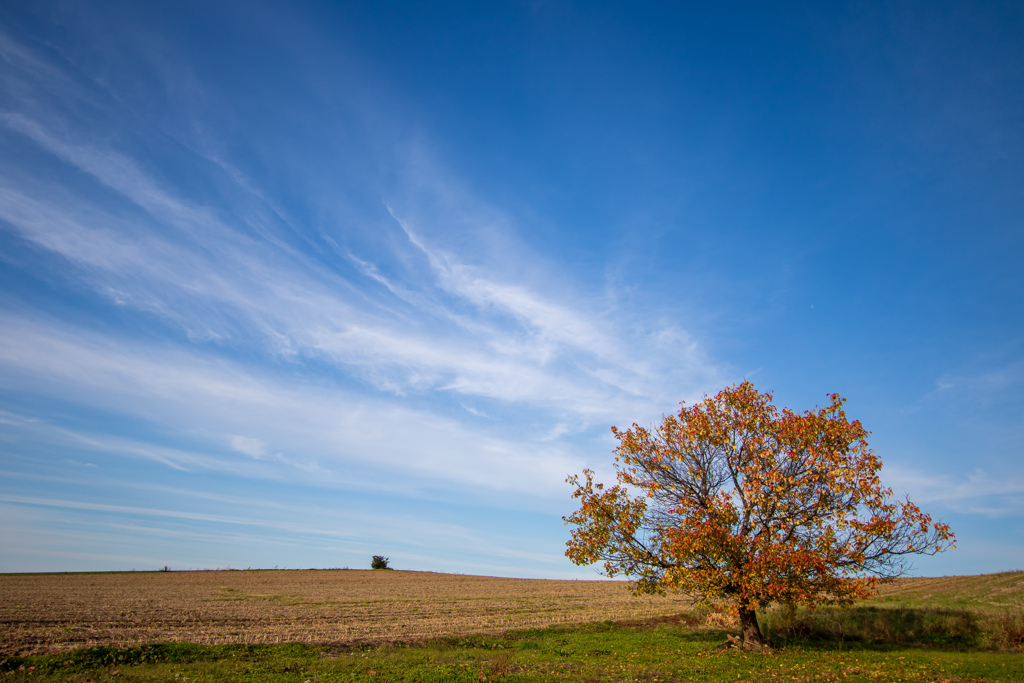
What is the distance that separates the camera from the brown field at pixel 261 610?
24625 mm

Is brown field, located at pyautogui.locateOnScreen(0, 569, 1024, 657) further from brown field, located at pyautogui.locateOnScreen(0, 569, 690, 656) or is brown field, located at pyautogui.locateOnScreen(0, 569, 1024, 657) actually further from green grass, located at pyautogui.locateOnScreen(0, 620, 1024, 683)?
green grass, located at pyautogui.locateOnScreen(0, 620, 1024, 683)

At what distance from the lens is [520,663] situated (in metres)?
20.1

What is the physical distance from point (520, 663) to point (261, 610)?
24680 mm

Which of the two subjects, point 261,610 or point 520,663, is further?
point 261,610

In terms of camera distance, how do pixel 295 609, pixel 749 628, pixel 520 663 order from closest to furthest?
pixel 520 663, pixel 749 628, pixel 295 609

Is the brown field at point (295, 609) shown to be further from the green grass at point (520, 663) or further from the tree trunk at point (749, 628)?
the tree trunk at point (749, 628)

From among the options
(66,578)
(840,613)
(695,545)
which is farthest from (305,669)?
(66,578)

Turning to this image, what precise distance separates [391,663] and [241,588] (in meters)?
44.7

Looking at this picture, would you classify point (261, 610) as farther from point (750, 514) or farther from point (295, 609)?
point (750, 514)

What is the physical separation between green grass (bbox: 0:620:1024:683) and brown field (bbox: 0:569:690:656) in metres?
2.74

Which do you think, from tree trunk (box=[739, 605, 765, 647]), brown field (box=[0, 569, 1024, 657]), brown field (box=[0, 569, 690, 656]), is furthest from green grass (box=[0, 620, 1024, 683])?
brown field (box=[0, 569, 690, 656])

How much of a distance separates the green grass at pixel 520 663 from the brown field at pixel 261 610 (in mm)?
2742

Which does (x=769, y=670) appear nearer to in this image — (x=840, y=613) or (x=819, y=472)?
(x=819, y=472)

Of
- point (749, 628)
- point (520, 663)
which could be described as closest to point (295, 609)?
point (520, 663)
